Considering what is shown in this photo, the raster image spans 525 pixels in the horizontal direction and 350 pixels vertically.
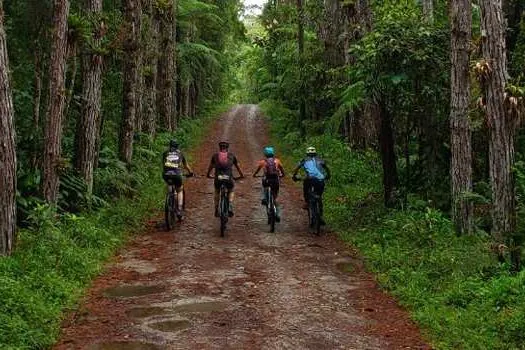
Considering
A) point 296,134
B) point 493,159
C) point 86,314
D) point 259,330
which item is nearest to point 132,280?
point 86,314

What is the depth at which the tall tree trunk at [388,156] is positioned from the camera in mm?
15000

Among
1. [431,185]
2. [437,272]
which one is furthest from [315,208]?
[437,272]

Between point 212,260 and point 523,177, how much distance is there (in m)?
5.45

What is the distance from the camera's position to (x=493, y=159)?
1045cm

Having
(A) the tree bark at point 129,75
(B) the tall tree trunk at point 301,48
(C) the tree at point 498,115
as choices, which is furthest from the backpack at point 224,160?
(B) the tall tree trunk at point 301,48

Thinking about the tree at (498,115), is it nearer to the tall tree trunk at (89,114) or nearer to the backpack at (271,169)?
the backpack at (271,169)

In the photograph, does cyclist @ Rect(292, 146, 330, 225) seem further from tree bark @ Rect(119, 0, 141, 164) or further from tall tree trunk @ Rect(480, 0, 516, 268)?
tree bark @ Rect(119, 0, 141, 164)

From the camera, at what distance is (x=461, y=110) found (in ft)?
39.3

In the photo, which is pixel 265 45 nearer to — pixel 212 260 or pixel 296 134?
pixel 296 134

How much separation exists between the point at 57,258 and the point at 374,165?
13.4 meters

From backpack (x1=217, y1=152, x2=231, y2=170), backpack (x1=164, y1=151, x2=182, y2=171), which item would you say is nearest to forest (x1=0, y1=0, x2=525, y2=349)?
backpack (x1=164, y1=151, x2=182, y2=171)

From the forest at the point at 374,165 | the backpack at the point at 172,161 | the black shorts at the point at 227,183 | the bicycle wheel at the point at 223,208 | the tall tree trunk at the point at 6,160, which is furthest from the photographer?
the backpack at the point at 172,161

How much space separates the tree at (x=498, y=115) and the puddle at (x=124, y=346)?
5943 millimetres

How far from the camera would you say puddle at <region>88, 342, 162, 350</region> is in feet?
22.8
